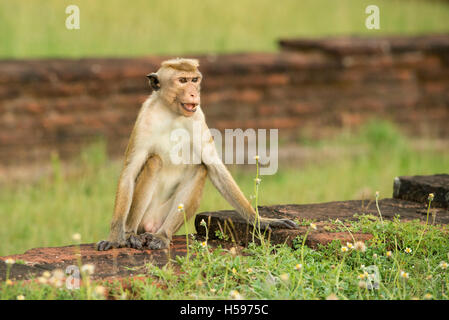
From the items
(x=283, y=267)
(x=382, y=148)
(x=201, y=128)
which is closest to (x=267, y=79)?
(x=382, y=148)

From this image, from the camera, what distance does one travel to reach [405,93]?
35.0ft

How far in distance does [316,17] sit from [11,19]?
538cm

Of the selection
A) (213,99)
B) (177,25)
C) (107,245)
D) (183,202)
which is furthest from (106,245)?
(177,25)

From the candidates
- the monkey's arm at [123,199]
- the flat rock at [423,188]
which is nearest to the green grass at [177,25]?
the flat rock at [423,188]

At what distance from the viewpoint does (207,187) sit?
7.48 m

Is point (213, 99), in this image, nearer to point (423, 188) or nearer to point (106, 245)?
point (423, 188)

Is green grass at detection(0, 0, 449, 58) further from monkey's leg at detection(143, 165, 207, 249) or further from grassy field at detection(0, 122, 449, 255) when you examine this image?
monkey's leg at detection(143, 165, 207, 249)

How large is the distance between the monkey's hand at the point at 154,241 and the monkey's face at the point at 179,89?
2.37 ft

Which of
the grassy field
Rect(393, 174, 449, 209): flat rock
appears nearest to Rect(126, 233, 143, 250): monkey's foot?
the grassy field

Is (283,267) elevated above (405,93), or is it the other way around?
(405,93)

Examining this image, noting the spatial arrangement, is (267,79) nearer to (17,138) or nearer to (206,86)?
(206,86)

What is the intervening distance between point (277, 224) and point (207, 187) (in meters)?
3.14

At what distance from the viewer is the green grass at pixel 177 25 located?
9.97m
